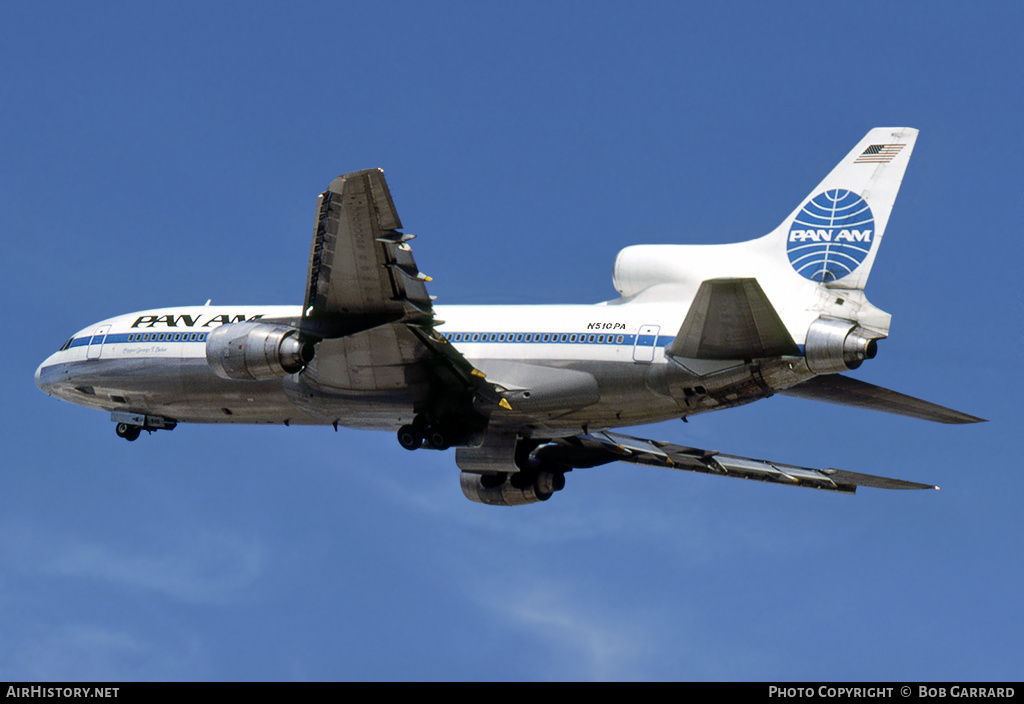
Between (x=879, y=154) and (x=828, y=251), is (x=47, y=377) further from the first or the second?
(x=879, y=154)

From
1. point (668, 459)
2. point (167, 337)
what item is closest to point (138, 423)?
point (167, 337)

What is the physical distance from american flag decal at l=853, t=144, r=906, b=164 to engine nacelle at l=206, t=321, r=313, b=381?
12.2 meters

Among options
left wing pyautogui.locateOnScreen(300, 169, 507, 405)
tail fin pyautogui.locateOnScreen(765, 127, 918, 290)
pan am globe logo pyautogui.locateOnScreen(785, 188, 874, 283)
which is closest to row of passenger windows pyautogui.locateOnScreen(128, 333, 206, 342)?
left wing pyautogui.locateOnScreen(300, 169, 507, 405)

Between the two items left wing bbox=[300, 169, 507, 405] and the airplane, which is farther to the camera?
the airplane

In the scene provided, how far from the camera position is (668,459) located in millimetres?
36125

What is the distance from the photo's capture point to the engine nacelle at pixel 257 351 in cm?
2852

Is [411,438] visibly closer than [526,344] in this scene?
No

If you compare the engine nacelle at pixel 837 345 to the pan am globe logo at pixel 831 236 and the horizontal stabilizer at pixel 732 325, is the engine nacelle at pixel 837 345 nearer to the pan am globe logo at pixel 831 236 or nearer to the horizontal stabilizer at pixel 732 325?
the horizontal stabilizer at pixel 732 325

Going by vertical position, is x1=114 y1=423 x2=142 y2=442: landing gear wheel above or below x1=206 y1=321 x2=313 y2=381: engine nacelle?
above

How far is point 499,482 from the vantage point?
35.8 meters

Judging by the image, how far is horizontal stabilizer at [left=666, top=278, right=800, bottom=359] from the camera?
24.8m

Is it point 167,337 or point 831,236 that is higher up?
point 167,337

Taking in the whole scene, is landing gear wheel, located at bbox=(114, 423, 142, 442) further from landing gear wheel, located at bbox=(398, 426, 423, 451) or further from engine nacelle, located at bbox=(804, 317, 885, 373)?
engine nacelle, located at bbox=(804, 317, 885, 373)

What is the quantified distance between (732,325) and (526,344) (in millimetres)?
6278
